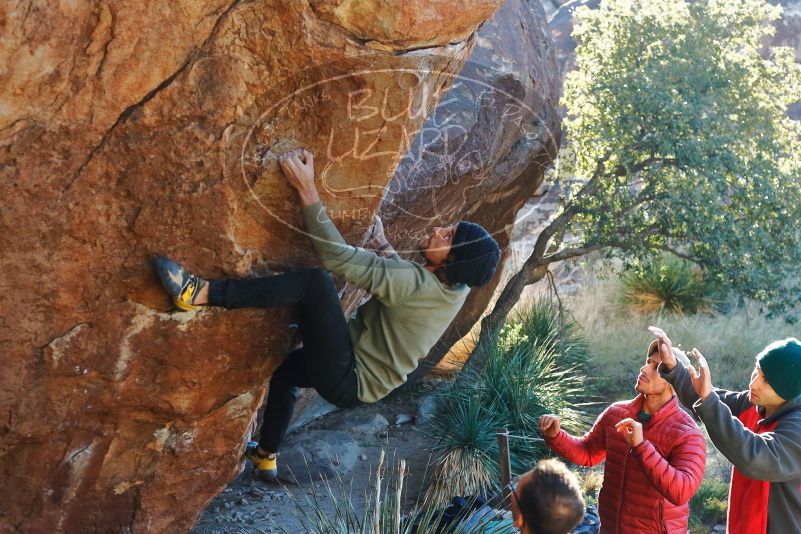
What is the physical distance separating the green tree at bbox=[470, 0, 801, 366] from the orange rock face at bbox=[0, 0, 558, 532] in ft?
16.6

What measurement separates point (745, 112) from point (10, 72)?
309 inches

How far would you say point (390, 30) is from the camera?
4.43 m

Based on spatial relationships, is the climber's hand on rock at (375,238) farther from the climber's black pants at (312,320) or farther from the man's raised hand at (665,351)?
the man's raised hand at (665,351)

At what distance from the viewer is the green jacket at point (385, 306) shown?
15.1ft

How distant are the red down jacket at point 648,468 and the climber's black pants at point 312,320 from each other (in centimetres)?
111

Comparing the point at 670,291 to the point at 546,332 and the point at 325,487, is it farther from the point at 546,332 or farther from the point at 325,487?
the point at 325,487

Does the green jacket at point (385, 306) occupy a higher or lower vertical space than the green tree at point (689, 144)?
lower

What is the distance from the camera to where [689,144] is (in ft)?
30.6

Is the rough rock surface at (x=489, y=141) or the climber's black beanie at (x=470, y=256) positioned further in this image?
the rough rock surface at (x=489, y=141)

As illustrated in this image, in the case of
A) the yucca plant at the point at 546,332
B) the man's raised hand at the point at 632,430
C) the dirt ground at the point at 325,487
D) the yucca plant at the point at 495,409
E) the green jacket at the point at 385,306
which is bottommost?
the dirt ground at the point at 325,487

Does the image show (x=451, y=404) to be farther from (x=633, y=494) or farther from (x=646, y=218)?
(x=633, y=494)

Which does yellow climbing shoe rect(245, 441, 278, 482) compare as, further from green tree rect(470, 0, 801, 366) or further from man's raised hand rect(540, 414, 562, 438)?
green tree rect(470, 0, 801, 366)

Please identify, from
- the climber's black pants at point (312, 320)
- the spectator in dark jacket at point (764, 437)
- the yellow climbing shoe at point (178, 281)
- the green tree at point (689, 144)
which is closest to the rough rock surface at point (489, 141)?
the green tree at point (689, 144)

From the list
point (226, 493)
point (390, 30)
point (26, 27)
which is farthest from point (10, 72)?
point (226, 493)
